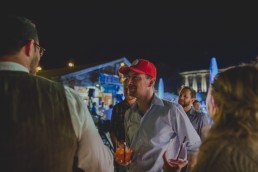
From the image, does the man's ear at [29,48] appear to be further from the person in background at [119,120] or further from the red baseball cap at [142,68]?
the person in background at [119,120]

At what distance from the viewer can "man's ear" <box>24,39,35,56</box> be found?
2.17 m

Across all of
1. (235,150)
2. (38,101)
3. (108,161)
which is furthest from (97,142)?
(235,150)

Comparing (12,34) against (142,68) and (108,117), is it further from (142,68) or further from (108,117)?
(108,117)

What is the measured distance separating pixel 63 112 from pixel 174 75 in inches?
1709

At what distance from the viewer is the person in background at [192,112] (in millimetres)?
6098

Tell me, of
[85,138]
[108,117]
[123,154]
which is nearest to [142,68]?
[123,154]

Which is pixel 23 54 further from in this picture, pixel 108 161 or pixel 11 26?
pixel 108 161

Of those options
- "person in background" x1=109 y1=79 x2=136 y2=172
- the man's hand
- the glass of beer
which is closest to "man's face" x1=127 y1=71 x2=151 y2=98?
the glass of beer

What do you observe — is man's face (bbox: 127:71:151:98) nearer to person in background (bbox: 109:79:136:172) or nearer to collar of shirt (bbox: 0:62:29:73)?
person in background (bbox: 109:79:136:172)

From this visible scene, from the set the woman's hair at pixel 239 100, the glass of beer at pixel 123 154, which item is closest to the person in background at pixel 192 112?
the glass of beer at pixel 123 154

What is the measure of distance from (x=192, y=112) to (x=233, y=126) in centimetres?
469

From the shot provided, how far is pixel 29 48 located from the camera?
2.19 m

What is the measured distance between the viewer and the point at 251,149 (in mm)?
1678

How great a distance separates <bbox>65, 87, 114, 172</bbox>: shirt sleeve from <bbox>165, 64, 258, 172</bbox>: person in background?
0.79 m
